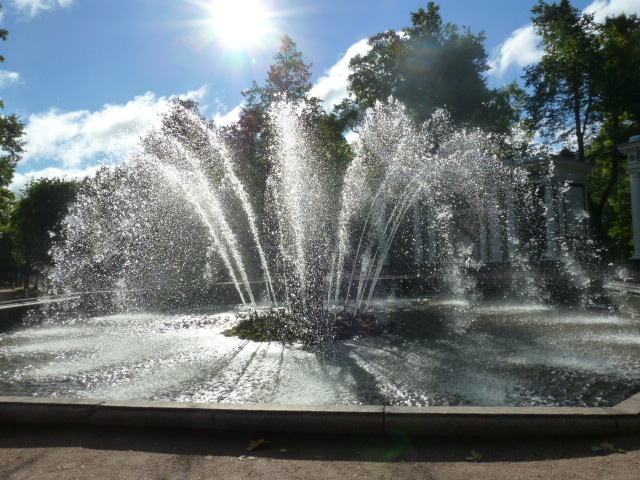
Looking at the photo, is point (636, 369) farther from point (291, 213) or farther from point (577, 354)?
point (291, 213)

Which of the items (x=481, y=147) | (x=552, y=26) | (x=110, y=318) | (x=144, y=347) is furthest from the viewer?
(x=552, y=26)

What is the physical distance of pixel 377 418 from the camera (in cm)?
363

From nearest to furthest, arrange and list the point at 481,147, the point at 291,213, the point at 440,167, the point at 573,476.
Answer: the point at 573,476 → the point at 291,213 → the point at 440,167 → the point at 481,147

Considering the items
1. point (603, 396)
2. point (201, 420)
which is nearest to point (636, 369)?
point (603, 396)

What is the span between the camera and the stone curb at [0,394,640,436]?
3.57 m

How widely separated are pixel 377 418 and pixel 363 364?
2336 millimetres

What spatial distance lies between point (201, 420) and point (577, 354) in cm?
480

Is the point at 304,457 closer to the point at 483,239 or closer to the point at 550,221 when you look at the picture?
the point at 483,239

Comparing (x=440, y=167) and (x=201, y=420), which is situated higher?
(x=440, y=167)

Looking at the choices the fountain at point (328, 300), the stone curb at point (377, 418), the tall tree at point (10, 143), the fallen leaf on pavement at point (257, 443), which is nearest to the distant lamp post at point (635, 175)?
the fountain at point (328, 300)

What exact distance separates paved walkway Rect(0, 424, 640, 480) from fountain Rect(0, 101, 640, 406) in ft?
2.79

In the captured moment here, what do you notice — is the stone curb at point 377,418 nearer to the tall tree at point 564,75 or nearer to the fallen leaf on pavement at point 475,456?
the fallen leaf on pavement at point 475,456

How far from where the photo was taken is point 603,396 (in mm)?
4562

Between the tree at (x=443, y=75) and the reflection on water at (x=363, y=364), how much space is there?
2279cm
